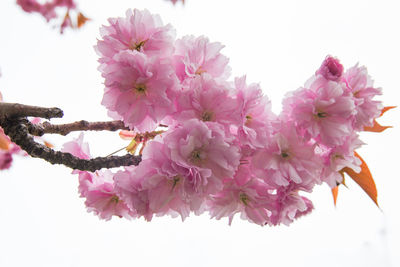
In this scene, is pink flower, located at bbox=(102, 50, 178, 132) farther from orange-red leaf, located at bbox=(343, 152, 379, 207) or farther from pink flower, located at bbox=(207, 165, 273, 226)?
orange-red leaf, located at bbox=(343, 152, 379, 207)

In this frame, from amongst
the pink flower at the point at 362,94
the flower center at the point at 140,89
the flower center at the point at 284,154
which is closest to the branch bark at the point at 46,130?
the flower center at the point at 140,89

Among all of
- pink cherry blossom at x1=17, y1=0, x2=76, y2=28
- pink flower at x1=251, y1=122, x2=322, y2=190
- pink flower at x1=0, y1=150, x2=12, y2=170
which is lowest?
pink flower at x1=0, y1=150, x2=12, y2=170

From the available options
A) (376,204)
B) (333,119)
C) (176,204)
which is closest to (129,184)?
(176,204)

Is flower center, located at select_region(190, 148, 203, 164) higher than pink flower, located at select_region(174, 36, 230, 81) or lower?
lower

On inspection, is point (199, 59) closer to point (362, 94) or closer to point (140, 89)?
point (140, 89)

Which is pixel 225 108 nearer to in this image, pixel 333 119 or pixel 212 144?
pixel 212 144

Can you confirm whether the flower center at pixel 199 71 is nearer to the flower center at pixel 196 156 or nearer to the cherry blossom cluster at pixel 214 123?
the cherry blossom cluster at pixel 214 123

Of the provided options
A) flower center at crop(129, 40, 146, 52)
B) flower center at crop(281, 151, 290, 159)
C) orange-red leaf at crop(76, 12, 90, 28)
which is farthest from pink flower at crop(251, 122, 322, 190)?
orange-red leaf at crop(76, 12, 90, 28)
